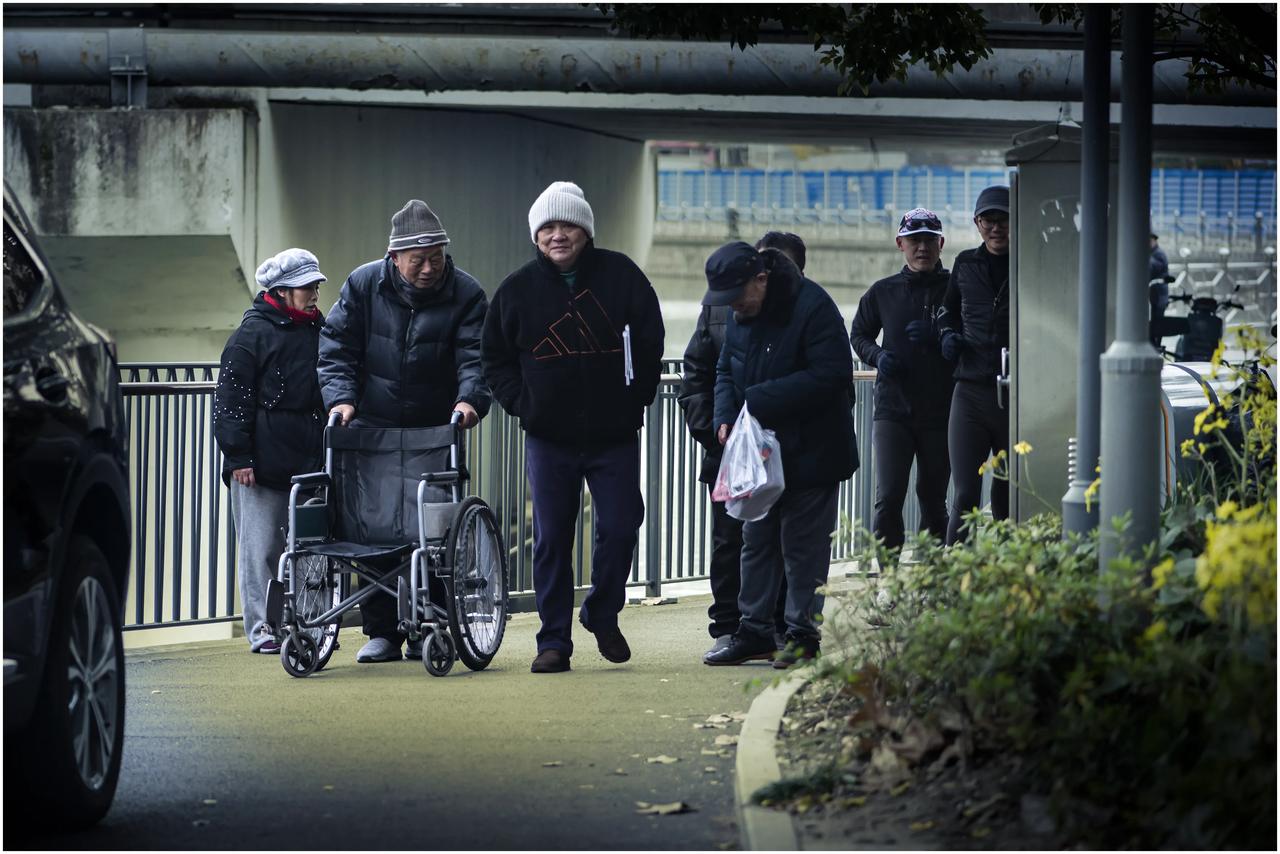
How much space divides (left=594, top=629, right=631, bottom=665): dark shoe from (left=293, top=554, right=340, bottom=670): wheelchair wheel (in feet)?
3.86

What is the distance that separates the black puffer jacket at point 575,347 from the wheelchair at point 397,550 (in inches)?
14.5

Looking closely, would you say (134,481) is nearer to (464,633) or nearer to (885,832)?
(464,633)

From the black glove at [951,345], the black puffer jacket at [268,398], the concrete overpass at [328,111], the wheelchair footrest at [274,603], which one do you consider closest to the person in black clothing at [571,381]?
the wheelchair footrest at [274,603]

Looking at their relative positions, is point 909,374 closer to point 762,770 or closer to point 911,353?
point 911,353

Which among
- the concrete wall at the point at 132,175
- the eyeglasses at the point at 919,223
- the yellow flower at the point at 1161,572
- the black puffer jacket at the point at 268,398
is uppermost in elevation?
the concrete wall at the point at 132,175

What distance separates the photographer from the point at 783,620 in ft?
30.5

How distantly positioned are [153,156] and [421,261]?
6.26 metres

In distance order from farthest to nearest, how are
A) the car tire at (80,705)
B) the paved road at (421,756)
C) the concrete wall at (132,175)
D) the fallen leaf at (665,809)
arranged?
the concrete wall at (132,175)
the fallen leaf at (665,809)
the paved road at (421,756)
the car tire at (80,705)

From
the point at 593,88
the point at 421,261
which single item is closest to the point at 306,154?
the point at 593,88

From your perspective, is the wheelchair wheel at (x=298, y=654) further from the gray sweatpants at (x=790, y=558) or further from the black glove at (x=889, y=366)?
the black glove at (x=889, y=366)

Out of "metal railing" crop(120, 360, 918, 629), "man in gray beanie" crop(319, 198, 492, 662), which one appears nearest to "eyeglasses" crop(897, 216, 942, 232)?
"metal railing" crop(120, 360, 918, 629)

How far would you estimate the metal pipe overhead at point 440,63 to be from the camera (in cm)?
1445

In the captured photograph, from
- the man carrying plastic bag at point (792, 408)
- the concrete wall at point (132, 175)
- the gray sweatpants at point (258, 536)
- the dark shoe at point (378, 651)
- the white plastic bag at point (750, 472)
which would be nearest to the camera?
the white plastic bag at point (750, 472)

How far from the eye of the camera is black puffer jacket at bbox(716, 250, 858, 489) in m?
8.46
